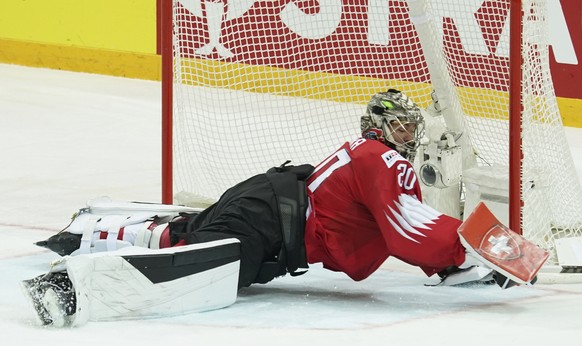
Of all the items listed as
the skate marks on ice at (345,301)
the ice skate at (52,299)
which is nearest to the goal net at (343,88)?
the skate marks on ice at (345,301)

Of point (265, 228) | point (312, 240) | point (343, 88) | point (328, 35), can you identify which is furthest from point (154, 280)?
point (328, 35)

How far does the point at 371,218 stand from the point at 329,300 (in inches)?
11.5

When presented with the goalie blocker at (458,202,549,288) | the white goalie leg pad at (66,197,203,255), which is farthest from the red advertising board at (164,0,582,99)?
the goalie blocker at (458,202,549,288)

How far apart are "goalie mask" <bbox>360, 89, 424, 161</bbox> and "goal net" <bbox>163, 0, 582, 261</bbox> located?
0.57m

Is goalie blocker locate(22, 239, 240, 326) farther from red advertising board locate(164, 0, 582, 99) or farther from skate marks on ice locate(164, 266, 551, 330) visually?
red advertising board locate(164, 0, 582, 99)

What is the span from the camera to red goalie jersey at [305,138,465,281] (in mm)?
3988

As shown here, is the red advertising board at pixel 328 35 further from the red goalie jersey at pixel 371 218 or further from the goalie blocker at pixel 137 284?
the goalie blocker at pixel 137 284

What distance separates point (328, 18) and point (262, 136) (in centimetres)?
84

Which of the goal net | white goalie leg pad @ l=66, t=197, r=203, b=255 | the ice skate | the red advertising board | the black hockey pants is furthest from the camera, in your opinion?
the red advertising board

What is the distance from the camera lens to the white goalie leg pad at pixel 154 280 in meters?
3.71

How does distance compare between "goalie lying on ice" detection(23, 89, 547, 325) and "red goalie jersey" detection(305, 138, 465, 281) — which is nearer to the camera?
"goalie lying on ice" detection(23, 89, 547, 325)

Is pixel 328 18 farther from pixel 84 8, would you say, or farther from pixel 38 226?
pixel 84 8

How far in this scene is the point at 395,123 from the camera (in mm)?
4168

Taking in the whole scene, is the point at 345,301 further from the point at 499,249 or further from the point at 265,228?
the point at 499,249
